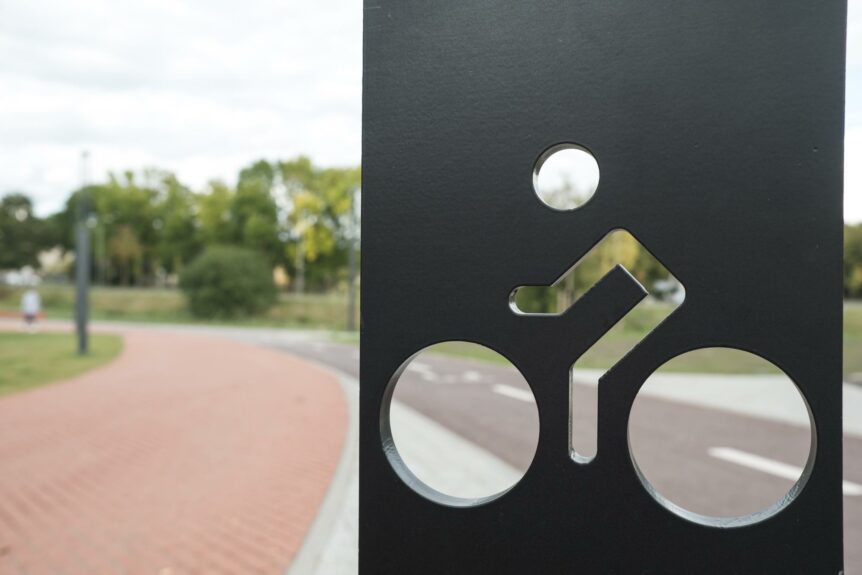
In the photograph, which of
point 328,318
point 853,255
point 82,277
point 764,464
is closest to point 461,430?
point 764,464

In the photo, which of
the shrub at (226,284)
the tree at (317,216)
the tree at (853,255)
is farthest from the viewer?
the shrub at (226,284)

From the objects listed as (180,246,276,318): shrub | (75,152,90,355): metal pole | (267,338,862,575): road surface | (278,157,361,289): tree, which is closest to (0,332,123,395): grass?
(75,152,90,355): metal pole

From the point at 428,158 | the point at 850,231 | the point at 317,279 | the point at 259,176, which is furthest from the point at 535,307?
the point at 259,176

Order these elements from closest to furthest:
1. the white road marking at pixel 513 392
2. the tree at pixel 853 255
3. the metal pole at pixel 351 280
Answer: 1. the white road marking at pixel 513 392
2. the tree at pixel 853 255
3. the metal pole at pixel 351 280

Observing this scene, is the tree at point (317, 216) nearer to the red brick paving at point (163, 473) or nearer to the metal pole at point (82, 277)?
the metal pole at point (82, 277)

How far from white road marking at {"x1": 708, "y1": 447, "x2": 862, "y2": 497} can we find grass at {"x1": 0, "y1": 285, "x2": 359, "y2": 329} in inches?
852

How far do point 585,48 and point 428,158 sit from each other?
498 millimetres

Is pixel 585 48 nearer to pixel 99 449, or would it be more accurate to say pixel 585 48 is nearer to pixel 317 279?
pixel 99 449

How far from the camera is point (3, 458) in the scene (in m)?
7.17

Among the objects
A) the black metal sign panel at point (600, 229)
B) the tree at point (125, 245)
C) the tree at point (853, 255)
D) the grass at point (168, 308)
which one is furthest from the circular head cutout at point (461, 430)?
the tree at point (125, 245)

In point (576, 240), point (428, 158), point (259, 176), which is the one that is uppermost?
point (259, 176)

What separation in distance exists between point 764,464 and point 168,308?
3741 cm

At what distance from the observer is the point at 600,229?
1754 millimetres

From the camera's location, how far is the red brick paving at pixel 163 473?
480cm
